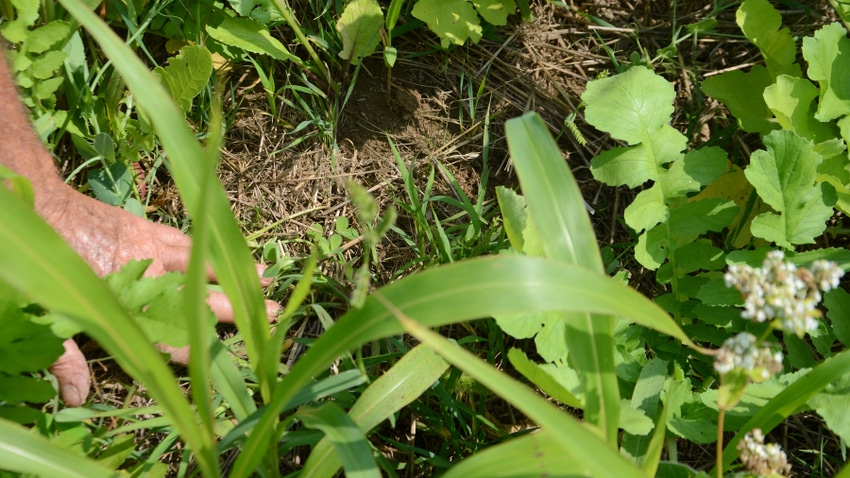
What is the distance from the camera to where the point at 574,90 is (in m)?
2.54

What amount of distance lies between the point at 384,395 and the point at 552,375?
1.31 feet

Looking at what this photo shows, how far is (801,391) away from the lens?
1.52 meters

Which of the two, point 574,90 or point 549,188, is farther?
point 574,90

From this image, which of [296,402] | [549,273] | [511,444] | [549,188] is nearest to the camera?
[549,273]

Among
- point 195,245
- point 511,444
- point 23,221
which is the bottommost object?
point 511,444

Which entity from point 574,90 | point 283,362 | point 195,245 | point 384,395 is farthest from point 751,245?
point 195,245

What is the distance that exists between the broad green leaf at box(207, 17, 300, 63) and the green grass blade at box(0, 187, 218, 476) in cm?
141

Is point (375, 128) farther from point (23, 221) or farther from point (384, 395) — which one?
point (23, 221)

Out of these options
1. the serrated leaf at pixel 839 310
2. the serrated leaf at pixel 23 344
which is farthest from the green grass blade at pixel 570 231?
the serrated leaf at pixel 23 344

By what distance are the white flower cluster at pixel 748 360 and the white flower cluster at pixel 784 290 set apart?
0.17 ft

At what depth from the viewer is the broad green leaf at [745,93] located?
214 cm

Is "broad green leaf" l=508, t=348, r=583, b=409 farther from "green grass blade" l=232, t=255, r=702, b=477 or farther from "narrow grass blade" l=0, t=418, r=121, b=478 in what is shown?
"narrow grass blade" l=0, t=418, r=121, b=478

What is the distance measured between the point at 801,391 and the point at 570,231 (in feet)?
2.27

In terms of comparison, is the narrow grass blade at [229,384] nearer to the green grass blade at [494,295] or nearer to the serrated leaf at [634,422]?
the green grass blade at [494,295]
